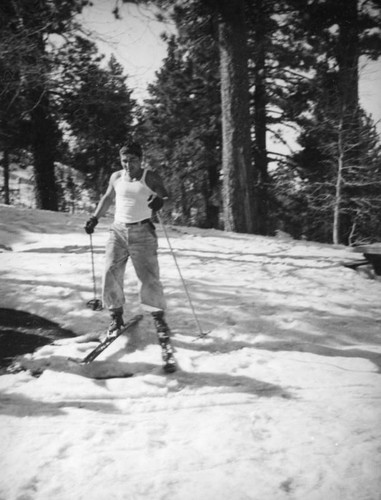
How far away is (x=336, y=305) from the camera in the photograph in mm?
4574

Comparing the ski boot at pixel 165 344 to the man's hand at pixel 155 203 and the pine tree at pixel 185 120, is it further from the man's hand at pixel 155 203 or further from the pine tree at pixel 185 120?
the pine tree at pixel 185 120

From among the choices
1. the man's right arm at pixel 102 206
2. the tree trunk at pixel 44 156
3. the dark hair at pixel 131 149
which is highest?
the tree trunk at pixel 44 156

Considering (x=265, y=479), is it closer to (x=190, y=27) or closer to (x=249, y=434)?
(x=249, y=434)

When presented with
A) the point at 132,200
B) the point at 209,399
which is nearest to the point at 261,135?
the point at 132,200

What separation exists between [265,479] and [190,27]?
1113 centimetres

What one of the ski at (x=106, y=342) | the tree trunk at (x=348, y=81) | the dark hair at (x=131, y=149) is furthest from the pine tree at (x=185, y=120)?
the ski at (x=106, y=342)

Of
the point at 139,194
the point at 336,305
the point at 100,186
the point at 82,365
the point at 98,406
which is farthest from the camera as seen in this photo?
the point at 100,186

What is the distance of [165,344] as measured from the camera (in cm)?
348

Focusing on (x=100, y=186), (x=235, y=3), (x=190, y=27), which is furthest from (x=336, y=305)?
(x=100, y=186)

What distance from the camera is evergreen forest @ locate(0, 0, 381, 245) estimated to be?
8172 millimetres

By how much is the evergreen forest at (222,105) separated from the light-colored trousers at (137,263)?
4953mm

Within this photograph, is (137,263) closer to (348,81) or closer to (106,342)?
(106,342)

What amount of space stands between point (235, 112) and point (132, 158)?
18.2 feet

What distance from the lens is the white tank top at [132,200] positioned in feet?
12.2
